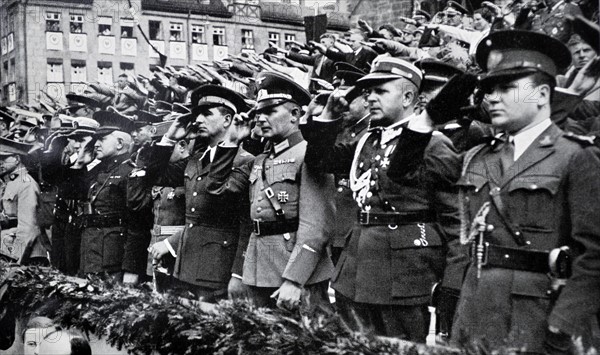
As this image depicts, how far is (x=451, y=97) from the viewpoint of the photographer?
4.46 meters

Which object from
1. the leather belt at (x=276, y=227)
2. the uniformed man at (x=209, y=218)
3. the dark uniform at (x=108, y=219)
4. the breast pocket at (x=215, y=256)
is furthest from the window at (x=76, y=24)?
the leather belt at (x=276, y=227)

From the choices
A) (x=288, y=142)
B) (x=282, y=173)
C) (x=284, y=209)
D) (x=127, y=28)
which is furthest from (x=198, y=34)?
(x=284, y=209)

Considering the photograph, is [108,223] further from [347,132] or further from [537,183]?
[537,183]

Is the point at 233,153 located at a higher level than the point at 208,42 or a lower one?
lower

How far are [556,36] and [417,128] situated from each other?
798 millimetres

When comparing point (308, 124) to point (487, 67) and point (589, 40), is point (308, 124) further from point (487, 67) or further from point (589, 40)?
point (589, 40)

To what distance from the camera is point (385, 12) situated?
1689 cm

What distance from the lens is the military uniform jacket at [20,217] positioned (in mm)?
10102

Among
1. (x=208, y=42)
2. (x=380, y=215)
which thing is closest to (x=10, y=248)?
(x=208, y=42)

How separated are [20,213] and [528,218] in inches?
301

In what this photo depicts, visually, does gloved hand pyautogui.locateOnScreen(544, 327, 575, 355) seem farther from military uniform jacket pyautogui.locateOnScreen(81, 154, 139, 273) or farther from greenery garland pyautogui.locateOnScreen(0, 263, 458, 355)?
military uniform jacket pyautogui.locateOnScreen(81, 154, 139, 273)

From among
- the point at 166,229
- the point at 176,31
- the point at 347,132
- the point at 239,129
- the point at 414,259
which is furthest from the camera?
the point at 176,31

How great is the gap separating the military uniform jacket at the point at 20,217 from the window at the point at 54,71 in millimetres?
1144

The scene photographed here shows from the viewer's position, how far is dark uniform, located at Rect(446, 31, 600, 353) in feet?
11.8
